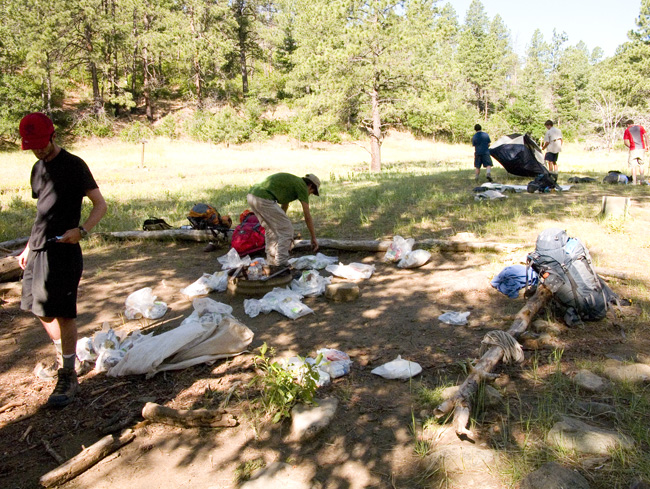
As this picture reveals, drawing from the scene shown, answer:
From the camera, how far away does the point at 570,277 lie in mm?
4125

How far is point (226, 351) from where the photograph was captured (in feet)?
12.6

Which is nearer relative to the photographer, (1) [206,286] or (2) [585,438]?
(2) [585,438]

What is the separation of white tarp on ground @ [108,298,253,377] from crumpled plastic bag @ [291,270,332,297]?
1.41 meters

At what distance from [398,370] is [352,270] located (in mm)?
2465

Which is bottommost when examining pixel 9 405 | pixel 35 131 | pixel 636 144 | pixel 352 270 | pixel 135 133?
pixel 9 405

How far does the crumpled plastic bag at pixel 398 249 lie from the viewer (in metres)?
6.17

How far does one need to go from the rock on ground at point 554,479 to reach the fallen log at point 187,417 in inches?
66.7

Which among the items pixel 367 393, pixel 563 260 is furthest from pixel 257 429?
pixel 563 260

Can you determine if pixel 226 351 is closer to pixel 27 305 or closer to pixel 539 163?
pixel 27 305

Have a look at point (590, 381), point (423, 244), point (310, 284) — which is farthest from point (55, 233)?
point (423, 244)

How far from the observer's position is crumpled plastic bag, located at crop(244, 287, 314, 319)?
4754 millimetres

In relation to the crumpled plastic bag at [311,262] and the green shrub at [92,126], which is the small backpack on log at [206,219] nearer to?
the crumpled plastic bag at [311,262]

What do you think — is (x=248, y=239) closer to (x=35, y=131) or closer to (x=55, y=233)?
(x=55, y=233)

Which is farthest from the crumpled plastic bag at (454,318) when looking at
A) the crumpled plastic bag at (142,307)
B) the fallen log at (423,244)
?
the crumpled plastic bag at (142,307)
